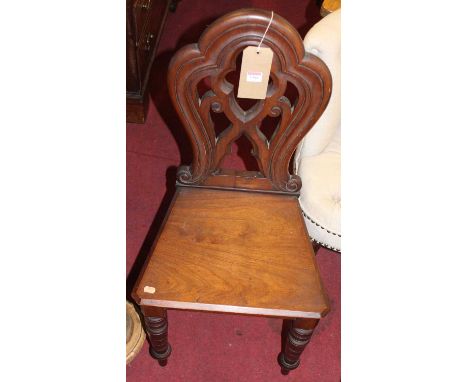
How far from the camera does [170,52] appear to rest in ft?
8.68

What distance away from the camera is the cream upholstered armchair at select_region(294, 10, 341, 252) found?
1.44 meters

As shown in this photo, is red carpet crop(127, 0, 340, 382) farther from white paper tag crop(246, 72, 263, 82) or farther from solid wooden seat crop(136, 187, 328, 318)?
white paper tag crop(246, 72, 263, 82)

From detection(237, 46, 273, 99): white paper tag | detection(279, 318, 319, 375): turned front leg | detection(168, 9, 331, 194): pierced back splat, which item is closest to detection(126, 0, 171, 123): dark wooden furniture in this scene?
detection(168, 9, 331, 194): pierced back splat

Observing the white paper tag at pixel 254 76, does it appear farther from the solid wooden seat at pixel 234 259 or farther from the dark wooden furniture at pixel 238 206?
the solid wooden seat at pixel 234 259


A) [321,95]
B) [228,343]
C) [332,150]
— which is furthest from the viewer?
[228,343]

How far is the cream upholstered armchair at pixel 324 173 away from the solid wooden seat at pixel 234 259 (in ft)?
0.32

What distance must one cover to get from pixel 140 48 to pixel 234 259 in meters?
1.28

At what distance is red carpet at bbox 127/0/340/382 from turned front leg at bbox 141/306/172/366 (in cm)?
14

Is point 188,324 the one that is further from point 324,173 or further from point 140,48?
point 140,48

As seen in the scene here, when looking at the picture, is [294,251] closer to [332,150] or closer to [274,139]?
[274,139]

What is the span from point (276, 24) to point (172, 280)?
67 centimetres

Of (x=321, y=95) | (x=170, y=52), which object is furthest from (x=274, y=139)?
(x=170, y=52)

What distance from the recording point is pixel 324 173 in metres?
1.51

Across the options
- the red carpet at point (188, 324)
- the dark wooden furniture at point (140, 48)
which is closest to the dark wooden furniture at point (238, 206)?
the red carpet at point (188, 324)
